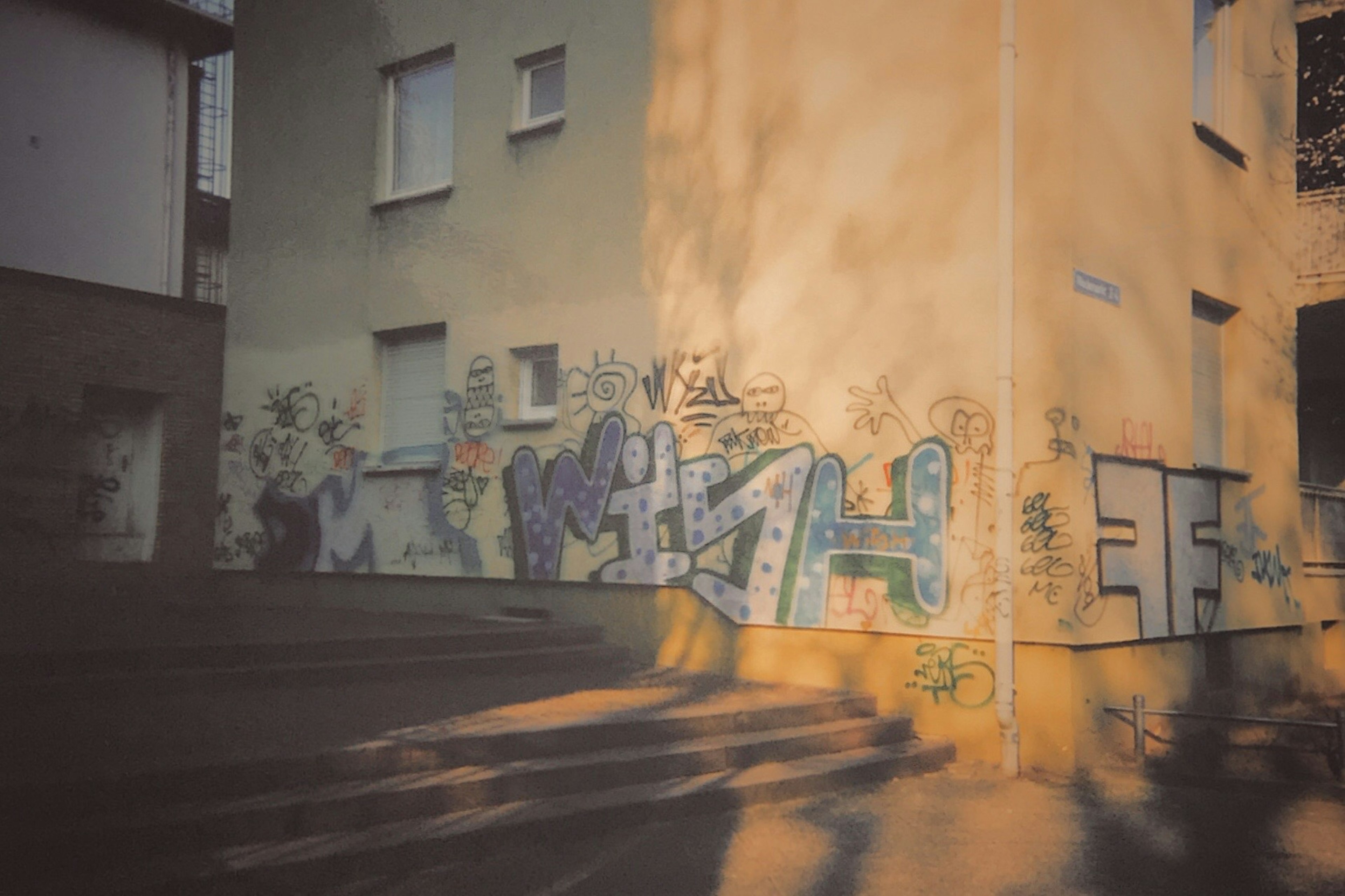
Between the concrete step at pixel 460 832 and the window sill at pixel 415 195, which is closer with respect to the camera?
the concrete step at pixel 460 832

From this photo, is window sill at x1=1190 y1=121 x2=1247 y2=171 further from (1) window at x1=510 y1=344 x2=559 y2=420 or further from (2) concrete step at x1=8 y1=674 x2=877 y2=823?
(1) window at x1=510 y1=344 x2=559 y2=420

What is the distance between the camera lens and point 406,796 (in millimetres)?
5871

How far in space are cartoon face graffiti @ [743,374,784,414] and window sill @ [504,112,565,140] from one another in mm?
3287

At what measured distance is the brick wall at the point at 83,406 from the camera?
13961 mm

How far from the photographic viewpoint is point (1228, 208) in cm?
1062

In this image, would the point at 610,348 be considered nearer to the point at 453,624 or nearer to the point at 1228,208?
the point at 453,624

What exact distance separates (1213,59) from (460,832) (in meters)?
9.54

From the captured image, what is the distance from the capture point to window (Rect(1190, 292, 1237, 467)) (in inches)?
409

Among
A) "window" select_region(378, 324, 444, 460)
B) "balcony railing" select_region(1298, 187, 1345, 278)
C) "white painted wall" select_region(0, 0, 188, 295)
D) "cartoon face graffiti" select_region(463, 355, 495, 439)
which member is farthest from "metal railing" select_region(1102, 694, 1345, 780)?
"white painted wall" select_region(0, 0, 188, 295)

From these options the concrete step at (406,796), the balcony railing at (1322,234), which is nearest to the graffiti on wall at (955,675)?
the concrete step at (406,796)

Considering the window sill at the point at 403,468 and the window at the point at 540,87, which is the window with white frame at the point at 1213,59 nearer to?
the window at the point at 540,87

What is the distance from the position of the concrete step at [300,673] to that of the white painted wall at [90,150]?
14.8m

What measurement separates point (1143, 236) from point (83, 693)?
8.16 metres

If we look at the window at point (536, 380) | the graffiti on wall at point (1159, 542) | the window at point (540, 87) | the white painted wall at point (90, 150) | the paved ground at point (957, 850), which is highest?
the white painted wall at point (90, 150)
